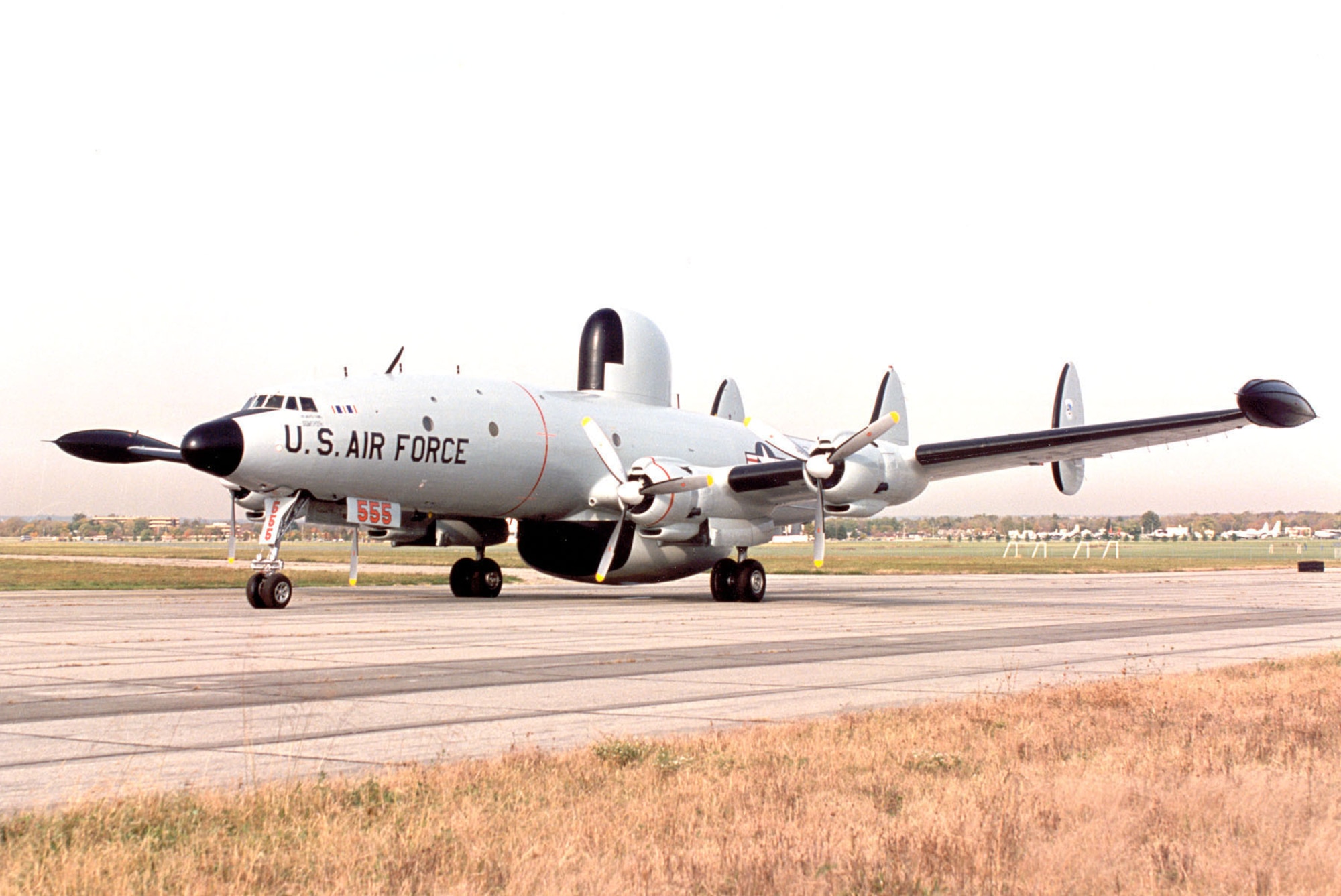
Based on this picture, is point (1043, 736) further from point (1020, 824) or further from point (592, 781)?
point (592, 781)

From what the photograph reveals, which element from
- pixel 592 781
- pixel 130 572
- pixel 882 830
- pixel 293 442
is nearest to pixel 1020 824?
pixel 882 830

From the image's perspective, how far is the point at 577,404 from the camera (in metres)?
31.4

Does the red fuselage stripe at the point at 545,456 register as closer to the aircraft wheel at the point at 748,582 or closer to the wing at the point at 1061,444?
the aircraft wheel at the point at 748,582

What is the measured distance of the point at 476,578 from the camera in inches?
1250

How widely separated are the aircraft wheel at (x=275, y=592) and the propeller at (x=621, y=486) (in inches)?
309

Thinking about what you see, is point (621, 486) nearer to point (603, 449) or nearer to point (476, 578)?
point (603, 449)

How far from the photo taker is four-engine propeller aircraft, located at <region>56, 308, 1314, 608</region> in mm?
24938

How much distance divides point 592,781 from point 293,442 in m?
18.9

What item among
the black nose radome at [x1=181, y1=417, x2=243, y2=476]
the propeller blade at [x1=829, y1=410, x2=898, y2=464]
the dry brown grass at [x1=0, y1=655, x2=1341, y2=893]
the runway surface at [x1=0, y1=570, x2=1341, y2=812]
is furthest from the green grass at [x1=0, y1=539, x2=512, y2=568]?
the dry brown grass at [x1=0, y1=655, x2=1341, y2=893]

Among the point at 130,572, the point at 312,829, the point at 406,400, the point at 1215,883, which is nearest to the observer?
the point at 1215,883

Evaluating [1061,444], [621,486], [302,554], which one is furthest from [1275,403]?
[302,554]

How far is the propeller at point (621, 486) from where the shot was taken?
2909 centimetres

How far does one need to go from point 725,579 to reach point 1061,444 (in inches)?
354

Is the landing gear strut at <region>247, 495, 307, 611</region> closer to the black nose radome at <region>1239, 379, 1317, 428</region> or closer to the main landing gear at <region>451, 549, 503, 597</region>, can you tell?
the main landing gear at <region>451, 549, 503, 597</region>
